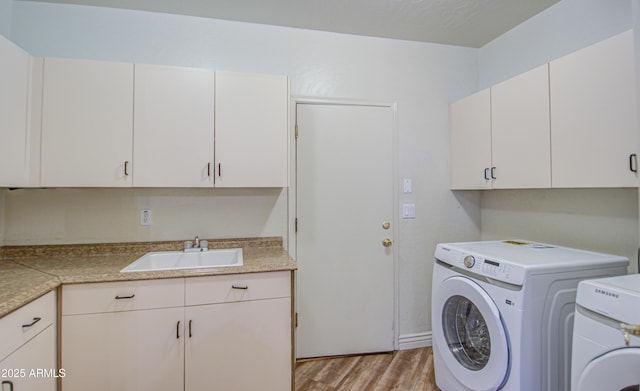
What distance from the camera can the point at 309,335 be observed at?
2.31 meters

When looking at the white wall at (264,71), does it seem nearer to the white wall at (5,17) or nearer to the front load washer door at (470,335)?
the white wall at (5,17)

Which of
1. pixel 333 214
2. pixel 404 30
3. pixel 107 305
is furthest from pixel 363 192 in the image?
pixel 107 305

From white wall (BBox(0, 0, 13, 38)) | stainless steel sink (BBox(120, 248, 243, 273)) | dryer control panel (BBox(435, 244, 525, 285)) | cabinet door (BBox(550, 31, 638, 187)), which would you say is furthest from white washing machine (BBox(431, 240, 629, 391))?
white wall (BBox(0, 0, 13, 38))

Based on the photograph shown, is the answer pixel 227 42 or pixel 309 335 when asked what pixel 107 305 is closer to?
pixel 309 335

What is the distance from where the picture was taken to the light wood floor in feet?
6.61

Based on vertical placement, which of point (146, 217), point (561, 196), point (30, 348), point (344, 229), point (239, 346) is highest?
point (561, 196)

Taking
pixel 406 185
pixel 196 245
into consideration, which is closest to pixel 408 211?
pixel 406 185

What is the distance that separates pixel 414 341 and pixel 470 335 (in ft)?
2.86

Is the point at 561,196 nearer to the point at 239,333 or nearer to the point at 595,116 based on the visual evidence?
the point at 595,116

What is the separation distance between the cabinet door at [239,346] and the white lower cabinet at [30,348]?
1.96ft

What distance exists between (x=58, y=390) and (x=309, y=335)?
4.79ft

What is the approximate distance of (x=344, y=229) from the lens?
237cm

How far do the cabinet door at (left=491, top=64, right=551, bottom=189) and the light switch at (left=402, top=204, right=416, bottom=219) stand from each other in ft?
2.02

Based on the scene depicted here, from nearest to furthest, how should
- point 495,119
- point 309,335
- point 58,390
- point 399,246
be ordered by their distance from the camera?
point 58,390 → point 495,119 → point 309,335 → point 399,246
